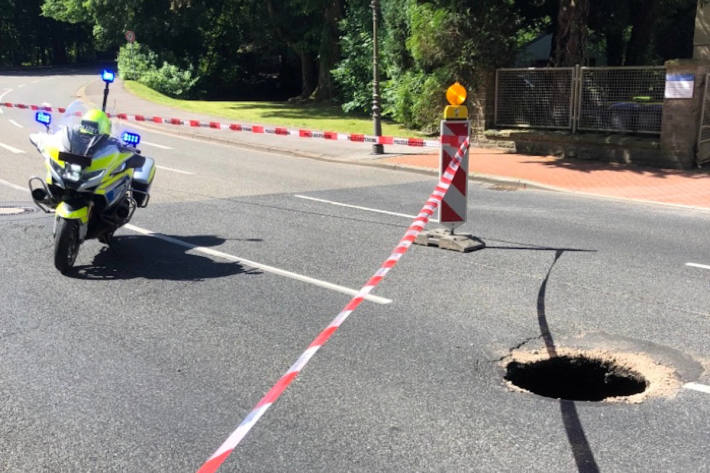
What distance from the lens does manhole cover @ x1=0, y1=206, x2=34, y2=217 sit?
31.8ft

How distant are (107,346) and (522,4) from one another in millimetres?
18520

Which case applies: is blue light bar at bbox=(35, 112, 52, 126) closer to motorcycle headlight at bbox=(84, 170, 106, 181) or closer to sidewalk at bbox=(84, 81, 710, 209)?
sidewalk at bbox=(84, 81, 710, 209)

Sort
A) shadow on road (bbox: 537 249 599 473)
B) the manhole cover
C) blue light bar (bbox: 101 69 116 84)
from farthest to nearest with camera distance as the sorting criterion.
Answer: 1. the manhole cover
2. blue light bar (bbox: 101 69 116 84)
3. shadow on road (bbox: 537 249 599 473)

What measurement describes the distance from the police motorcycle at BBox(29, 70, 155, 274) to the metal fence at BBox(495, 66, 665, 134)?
474 inches

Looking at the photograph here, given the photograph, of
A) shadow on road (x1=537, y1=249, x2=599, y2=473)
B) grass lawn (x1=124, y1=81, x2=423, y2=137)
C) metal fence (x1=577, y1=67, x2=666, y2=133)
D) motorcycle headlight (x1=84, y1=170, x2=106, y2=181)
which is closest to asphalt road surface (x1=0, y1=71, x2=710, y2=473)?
shadow on road (x1=537, y1=249, x2=599, y2=473)

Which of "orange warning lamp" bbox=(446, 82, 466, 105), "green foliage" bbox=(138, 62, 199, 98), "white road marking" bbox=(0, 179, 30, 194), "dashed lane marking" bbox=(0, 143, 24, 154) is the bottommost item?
"white road marking" bbox=(0, 179, 30, 194)

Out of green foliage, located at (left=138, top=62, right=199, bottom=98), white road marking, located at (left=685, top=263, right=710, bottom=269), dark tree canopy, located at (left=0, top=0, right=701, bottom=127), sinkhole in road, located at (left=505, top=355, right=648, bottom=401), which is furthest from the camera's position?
green foliage, located at (left=138, top=62, right=199, bottom=98)

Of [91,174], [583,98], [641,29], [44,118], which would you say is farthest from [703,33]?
[91,174]

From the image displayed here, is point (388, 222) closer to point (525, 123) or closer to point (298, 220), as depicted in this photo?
A: point (298, 220)

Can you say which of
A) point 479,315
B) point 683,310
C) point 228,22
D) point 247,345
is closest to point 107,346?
point 247,345

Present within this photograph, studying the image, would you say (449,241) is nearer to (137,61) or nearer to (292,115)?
(292,115)

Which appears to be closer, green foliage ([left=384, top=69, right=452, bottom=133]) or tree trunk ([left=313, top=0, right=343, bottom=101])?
green foliage ([left=384, top=69, right=452, bottom=133])

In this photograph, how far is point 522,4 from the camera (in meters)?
20.4

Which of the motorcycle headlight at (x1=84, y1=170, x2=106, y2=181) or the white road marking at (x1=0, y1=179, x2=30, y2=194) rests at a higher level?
the motorcycle headlight at (x1=84, y1=170, x2=106, y2=181)
